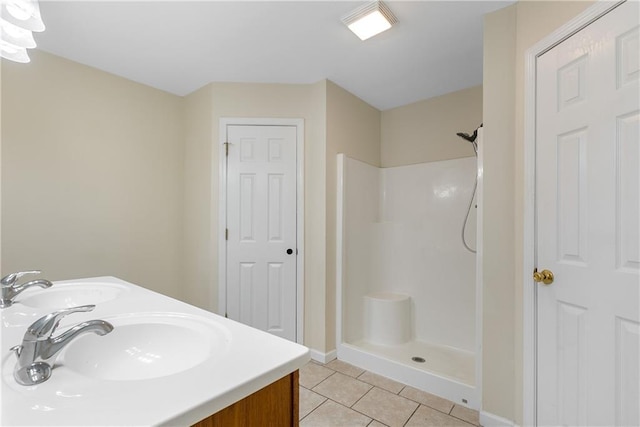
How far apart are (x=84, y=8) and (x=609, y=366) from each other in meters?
3.19

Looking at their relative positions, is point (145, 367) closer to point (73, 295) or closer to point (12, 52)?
point (73, 295)

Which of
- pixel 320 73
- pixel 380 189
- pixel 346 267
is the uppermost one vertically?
pixel 320 73

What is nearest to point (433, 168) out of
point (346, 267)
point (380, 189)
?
point (380, 189)

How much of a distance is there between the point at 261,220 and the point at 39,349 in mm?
2058

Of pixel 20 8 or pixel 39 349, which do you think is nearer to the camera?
pixel 39 349

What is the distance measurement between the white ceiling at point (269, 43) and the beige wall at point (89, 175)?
207 mm

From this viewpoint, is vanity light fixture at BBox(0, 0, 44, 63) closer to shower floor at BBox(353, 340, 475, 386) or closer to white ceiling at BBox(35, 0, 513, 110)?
white ceiling at BBox(35, 0, 513, 110)

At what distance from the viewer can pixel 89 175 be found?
2396 mm

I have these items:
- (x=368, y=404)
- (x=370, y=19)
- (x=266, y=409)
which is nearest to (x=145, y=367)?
(x=266, y=409)

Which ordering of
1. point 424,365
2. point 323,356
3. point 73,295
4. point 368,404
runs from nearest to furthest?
point 73,295
point 368,404
point 424,365
point 323,356

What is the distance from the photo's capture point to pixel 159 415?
1.67ft

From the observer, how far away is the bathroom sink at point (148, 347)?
81cm

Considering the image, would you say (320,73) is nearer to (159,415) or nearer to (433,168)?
(433,168)

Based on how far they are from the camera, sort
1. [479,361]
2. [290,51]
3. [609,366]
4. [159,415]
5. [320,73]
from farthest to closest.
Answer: [320,73], [290,51], [479,361], [609,366], [159,415]
